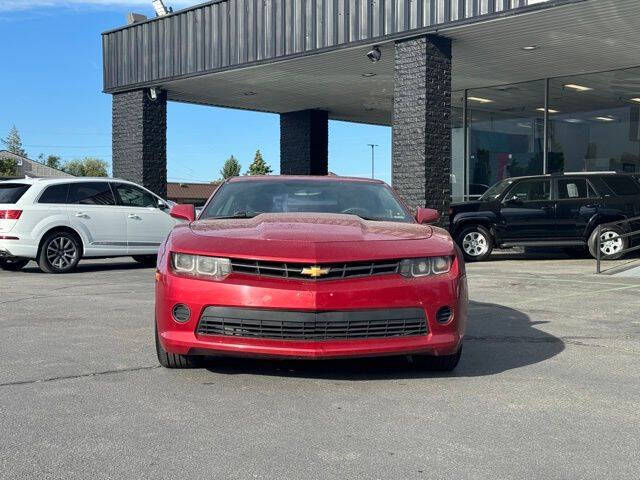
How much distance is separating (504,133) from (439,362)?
1646cm

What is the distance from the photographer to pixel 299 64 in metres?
16.4

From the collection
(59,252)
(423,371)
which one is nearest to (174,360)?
(423,371)

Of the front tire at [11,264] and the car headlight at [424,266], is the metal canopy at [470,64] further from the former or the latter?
the car headlight at [424,266]

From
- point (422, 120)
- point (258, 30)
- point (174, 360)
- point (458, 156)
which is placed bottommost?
point (174, 360)

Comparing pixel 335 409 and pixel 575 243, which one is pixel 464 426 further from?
pixel 575 243

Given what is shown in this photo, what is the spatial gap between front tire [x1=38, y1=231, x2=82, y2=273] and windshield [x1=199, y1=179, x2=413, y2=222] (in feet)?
23.9

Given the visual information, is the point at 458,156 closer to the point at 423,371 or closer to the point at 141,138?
the point at 141,138

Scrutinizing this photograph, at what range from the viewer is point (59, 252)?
12844mm

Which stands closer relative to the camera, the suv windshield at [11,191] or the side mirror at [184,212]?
the side mirror at [184,212]

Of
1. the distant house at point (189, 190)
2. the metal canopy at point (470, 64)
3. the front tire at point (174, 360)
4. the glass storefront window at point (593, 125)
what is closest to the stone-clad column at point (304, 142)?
the metal canopy at point (470, 64)

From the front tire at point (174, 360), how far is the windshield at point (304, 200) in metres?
1.22

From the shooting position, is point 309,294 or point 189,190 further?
point 189,190

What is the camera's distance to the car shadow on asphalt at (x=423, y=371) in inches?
203

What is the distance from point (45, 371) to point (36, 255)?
7919 mm
